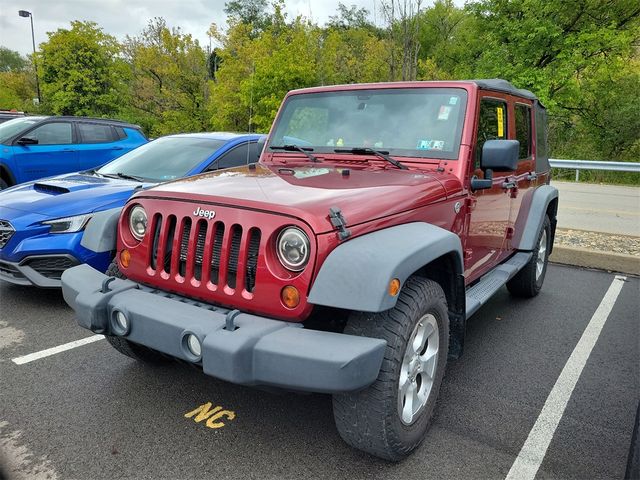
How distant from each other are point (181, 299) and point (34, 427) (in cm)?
113

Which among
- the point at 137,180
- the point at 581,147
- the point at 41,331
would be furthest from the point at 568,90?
the point at 41,331

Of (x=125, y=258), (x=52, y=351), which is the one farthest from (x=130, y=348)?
(x=52, y=351)

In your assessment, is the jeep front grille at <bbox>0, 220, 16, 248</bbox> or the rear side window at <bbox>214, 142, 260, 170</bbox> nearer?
the jeep front grille at <bbox>0, 220, 16, 248</bbox>

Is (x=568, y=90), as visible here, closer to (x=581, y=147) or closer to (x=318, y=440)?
(x=581, y=147)

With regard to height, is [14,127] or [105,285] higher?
[14,127]

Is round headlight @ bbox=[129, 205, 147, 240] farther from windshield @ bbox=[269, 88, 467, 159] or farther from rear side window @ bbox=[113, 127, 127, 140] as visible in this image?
rear side window @ bbox=[113, 127, 127, 140]

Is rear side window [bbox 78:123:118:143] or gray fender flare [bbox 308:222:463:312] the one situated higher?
rear side window [bbox 78:123:118:143]

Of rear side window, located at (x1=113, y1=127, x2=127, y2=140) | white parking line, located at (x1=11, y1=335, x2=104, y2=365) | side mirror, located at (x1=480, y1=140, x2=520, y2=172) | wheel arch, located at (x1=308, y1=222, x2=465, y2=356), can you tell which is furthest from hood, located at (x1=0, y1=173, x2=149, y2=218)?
rear side window, located at (x1=113, y1=127, x2=127, y2=140)

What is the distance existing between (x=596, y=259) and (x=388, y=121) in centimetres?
432

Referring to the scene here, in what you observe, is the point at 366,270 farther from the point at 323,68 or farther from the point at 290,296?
the point at 323,68

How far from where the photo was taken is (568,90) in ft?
73.4

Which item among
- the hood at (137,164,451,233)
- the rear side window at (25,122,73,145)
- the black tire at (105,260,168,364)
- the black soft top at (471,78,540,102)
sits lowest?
the black tire at (105,260,168,364)

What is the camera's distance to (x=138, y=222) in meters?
2.86

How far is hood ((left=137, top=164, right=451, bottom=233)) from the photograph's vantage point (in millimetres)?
2375
